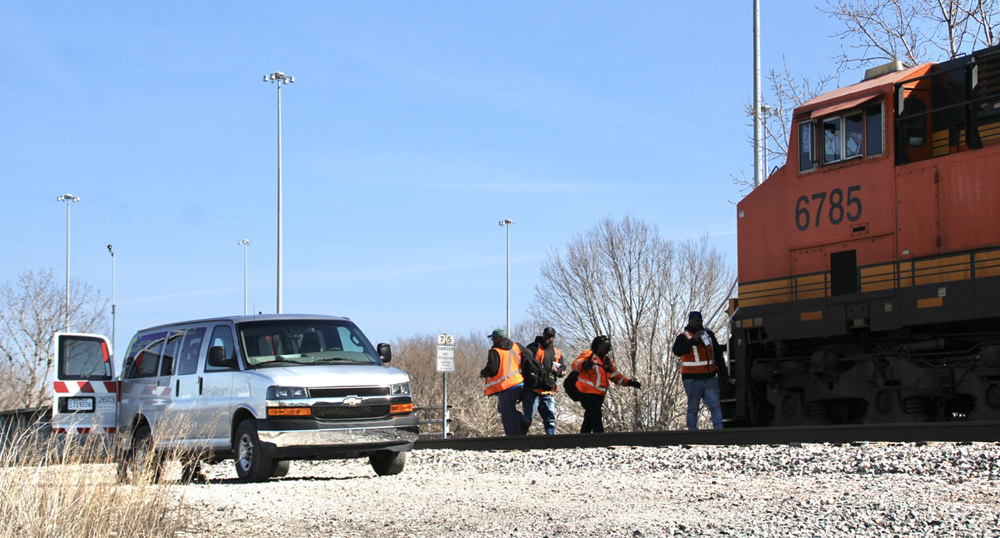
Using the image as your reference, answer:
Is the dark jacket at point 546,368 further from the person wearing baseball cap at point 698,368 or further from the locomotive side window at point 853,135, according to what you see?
the locomotive side window at point 853,135

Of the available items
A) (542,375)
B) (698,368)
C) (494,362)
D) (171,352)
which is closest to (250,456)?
(171,352)

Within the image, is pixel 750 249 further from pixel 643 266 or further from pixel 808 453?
pixel 643 266

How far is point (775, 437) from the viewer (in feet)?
35.3

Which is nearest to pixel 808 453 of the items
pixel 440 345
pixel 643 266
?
pixel 440 345

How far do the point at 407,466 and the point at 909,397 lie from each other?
5948 millimetres

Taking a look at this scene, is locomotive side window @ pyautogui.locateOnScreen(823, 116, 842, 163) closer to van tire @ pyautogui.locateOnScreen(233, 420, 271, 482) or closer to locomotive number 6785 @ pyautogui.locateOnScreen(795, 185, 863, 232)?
locomotive number 6785 @ pyautogui.locateOnScreen(795, 185, 863, 232)

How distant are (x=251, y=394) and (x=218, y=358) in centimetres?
70

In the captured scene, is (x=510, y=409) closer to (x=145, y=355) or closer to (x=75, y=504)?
(x=145, y=355)

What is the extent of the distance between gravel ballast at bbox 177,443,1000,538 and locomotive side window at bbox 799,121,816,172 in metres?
4.84

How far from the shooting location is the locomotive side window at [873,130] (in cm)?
1254

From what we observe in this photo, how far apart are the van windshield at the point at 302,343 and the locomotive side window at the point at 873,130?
250 inches

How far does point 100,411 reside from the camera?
39.7 feet

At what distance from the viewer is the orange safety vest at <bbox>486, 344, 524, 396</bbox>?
14.9 metres

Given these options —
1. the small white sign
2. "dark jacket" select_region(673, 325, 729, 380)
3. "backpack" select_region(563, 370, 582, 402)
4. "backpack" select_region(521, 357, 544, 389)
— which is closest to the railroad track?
"backpack" select_region(521, 357, 544, 389)
